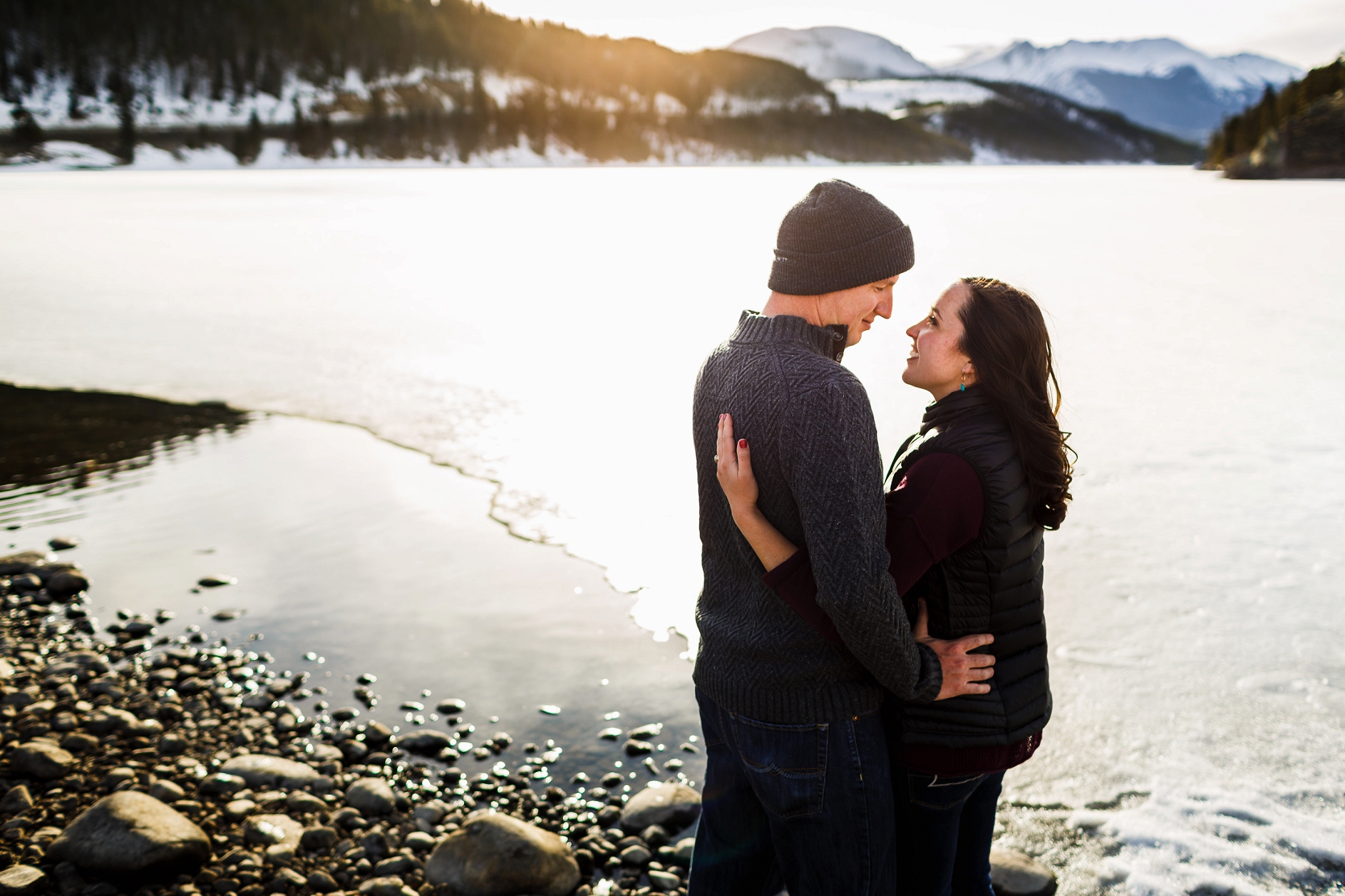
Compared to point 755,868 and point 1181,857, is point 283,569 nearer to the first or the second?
point 755,868

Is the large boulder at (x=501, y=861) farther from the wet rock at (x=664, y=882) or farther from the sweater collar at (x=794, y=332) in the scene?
the sweater collar at (x=794, y=332)

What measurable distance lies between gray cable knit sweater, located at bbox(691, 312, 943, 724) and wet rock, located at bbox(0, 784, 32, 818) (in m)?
3.14

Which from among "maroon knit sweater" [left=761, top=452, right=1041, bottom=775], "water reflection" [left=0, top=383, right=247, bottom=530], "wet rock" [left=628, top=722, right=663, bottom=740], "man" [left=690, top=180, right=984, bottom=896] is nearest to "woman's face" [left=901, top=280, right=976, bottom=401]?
"man" [left=690, top=180, right=984, bottom=896]

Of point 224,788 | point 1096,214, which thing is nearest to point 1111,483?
point 224,788

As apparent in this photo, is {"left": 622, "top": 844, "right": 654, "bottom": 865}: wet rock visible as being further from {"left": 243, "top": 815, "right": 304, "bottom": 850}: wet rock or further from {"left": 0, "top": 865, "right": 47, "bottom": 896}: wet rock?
{"left": 0, "top": 865, "right": 47, "bottom": 896}: wet rock

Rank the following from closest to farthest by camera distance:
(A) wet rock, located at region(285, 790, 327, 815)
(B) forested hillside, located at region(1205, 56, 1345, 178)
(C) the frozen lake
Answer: (A) wet rock, located at region(285, 790, 327, 815) < (C) the frozen lake < (B) forested hillside, located at region(1205, 56, 1345, 178)

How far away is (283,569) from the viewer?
6.35m

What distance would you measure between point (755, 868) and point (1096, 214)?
37223 mm

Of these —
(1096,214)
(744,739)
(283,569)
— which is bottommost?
(283,569)

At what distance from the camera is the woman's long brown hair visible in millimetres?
2186

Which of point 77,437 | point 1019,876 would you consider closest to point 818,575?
point 1019,876

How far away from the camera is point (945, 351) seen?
232cm

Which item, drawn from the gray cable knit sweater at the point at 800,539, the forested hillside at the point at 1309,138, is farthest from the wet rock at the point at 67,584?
the forested hillside at the point at 1309,138

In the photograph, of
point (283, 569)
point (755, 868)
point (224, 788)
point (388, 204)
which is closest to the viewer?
point (755, 868)
